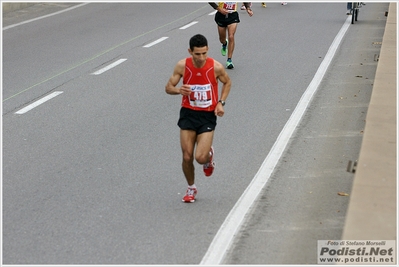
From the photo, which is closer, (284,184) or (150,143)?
(284,184)

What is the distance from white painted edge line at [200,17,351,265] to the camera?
281 inches

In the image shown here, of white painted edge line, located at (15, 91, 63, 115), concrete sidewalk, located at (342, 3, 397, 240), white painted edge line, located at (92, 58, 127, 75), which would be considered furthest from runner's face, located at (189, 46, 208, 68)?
white painted edge line, located at (92, 58, 127, 75)

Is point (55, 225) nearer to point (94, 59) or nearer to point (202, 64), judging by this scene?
point (202, 64)

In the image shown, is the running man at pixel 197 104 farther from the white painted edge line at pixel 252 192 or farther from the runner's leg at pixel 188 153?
the white painted edge line at pixel 252 192

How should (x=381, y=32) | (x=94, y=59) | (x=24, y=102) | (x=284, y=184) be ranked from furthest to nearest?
(x=381, y=32), (x=94, y=59), (x=24, y=102), (x=284, y=184)

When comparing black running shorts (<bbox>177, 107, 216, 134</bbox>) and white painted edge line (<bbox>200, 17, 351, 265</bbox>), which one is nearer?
white painted edge line (<bbox>200, 17, 351, 265</bbox>)

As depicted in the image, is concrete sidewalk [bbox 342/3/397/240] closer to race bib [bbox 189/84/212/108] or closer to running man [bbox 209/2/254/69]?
race bib [bbox 189/84/212/108]

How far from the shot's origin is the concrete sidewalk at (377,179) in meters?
6.38

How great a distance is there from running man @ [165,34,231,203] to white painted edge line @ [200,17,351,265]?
1.88ft

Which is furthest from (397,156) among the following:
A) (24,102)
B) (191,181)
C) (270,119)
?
(24,102)

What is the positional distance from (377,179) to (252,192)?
1639mm

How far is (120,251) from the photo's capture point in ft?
23.3

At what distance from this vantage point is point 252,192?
29.2 feet

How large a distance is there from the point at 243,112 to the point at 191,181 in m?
4.34
